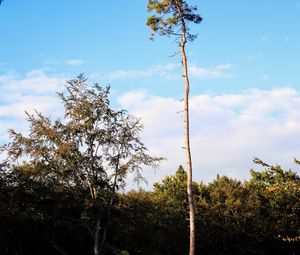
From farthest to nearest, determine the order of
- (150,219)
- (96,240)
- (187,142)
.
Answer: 1. (150,219)
2. (96,240)
3. (187,142)

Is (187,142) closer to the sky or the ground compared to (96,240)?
closer to the sky

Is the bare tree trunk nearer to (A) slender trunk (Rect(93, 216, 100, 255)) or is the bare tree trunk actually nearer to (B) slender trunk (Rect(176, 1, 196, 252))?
(B) slender trunk (Rect(176, 1, 196, 252))

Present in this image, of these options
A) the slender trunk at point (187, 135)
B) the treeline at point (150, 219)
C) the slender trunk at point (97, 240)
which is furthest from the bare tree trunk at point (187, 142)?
the slender trunk at point (97, 240)

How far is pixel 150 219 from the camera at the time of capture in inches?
1361

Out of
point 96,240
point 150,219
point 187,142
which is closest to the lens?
point 187,142

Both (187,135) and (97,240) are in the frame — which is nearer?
(187,135)

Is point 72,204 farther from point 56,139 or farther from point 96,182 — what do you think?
point 56,139

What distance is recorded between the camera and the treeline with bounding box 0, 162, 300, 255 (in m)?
23.8

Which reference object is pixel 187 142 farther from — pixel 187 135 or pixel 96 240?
pixel 96 240

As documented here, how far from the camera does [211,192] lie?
43000mm

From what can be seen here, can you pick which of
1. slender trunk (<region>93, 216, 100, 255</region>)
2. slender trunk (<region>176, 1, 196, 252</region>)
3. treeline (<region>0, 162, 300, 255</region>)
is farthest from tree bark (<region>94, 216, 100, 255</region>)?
slender trunk (<region>176, 1, 196, 252</region>)

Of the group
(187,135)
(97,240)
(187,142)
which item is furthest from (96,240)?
(187,135)

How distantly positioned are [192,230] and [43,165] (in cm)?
905

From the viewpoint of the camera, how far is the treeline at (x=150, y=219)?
23.8m
